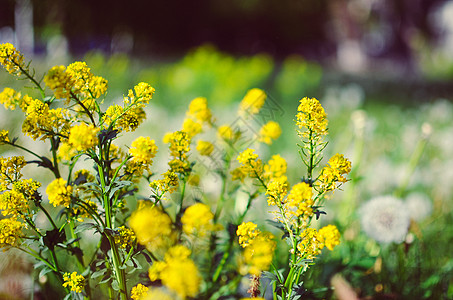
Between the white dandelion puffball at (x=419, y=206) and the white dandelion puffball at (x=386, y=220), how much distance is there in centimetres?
54

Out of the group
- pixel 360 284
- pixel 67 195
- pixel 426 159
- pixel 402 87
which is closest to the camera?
pixel 67 195

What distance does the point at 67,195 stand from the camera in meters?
Answer: 0.74

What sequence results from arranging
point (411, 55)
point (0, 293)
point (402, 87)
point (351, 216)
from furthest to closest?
point (411, 55)
point (402, 87)
point (351, 216)
point (0, 293)

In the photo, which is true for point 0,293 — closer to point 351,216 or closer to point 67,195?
point 67,195

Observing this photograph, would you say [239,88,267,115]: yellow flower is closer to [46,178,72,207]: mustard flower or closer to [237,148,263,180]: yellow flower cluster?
[237,148,263,180]: yellow flower cluster

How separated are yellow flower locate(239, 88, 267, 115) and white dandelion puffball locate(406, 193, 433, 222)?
121 cm

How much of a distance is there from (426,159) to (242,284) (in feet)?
7.38

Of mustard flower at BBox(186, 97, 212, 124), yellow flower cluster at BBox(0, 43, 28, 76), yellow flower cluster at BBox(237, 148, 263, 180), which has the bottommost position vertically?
yellow flower cluster at BBox(237, 148, 263, 180)

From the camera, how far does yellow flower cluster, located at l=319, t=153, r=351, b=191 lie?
0.76 meters

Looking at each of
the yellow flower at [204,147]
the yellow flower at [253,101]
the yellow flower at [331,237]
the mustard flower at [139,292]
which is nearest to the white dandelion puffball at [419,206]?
the yellow flower at [253,101]

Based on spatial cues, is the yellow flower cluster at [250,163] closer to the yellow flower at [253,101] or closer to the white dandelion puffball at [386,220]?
the yellow flower at [253,101]

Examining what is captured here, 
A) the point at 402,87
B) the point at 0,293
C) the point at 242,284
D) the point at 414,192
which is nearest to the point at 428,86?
the point at 402,87

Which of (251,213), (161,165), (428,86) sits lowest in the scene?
(251,213)

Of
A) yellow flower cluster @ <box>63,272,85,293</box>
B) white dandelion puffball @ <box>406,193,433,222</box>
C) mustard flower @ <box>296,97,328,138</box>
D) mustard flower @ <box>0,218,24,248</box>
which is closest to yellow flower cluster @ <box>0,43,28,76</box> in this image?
mustard flower @ <box>0,218,24,248</box>
